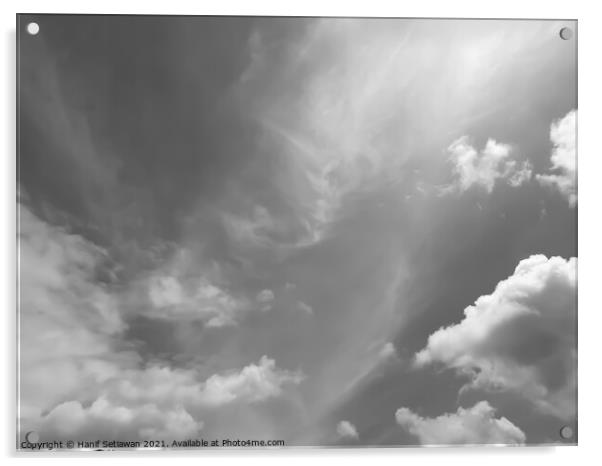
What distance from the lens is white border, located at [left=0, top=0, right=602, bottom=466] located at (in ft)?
8.94

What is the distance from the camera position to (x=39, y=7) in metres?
2.77

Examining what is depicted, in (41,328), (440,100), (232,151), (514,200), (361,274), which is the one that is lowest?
(41,328)

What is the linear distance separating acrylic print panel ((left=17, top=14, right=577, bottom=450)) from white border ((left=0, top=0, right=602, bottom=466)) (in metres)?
0.07

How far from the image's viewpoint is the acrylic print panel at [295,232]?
2.71m

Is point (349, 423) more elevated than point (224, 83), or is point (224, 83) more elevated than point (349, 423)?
point (224, 83)

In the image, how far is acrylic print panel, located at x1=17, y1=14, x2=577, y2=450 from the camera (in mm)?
2707

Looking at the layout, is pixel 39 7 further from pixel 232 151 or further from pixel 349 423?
pixel 349 423

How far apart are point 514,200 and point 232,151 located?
1.55m

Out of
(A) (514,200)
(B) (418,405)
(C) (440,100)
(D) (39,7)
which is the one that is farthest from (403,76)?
(D) (39,7)
